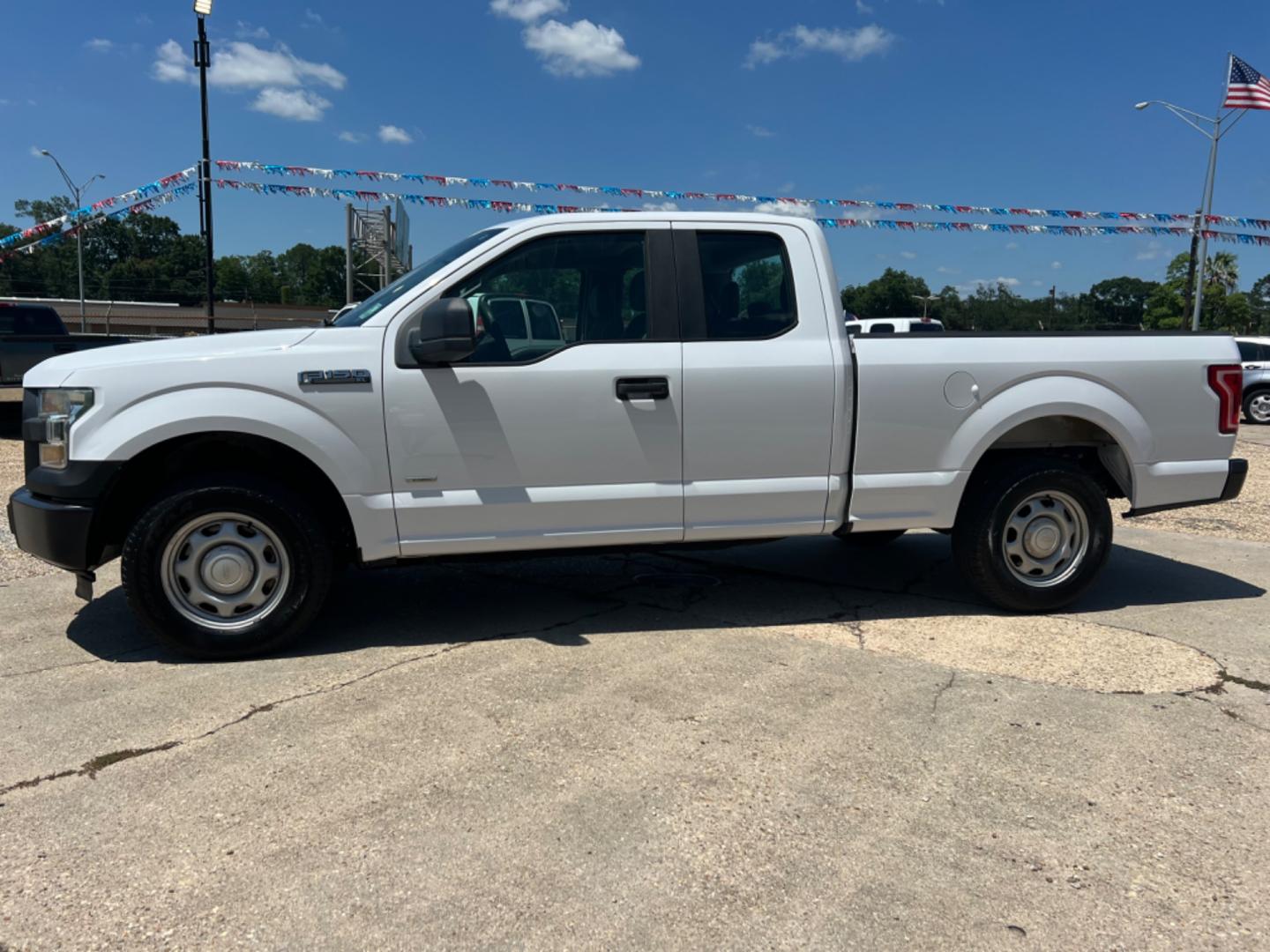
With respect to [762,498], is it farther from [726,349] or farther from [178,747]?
[178,747]

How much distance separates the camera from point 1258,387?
60.2ft

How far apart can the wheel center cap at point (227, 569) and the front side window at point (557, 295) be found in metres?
1.34

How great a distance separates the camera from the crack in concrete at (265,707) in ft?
9.80

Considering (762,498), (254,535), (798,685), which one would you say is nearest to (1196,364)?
(762,498)

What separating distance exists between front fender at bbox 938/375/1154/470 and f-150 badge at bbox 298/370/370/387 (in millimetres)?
2872

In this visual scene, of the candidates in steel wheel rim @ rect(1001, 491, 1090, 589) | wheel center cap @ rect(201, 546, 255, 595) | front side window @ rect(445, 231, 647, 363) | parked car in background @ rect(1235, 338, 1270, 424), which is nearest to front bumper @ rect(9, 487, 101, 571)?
wheel center cap @ rect(201, 546, 255, 595)

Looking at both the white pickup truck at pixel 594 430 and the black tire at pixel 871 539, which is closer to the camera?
the white pickup truck at pixel 594 430

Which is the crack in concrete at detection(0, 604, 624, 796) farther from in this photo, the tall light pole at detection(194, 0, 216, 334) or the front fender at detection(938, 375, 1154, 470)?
the tall light pole at detection(194, 0, 216, 334)

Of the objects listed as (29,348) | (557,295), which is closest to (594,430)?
(557,295)

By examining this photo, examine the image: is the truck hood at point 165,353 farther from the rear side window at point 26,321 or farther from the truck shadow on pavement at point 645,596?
the rear side window at point 26,321

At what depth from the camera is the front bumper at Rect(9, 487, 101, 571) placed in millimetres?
3771

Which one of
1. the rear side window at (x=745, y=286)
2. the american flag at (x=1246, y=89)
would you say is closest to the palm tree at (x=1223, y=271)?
the american flag at (x=1246, y=89)

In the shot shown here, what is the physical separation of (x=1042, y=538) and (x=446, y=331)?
3299 mm

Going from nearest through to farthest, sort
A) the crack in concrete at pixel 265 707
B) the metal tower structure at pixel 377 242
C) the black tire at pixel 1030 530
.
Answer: the crack in concrete at pixel 265 707, the black tire at pixel 1030 530, the metal tower structure at pixel 377 242
